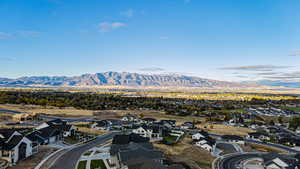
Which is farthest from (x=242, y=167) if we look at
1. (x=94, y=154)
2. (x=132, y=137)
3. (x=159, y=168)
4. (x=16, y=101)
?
(x=16, y=101)

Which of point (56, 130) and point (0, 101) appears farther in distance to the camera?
point (0, 101)

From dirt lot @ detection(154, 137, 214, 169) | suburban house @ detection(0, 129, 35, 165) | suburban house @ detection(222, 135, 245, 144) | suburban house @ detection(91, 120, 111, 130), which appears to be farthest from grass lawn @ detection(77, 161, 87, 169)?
suburban house @ detection(222, 135, 245, 144)

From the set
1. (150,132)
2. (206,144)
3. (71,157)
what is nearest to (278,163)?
(206,144)

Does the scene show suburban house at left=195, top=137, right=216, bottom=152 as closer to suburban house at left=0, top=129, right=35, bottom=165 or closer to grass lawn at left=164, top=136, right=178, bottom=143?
grass lawn at left=164, top=136, right=178, bottom=143

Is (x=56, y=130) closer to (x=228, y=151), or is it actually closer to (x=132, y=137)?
(x=132, y=137)

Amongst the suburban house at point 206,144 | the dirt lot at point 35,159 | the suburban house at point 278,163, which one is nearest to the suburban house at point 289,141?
the suburban house at point 278,163
